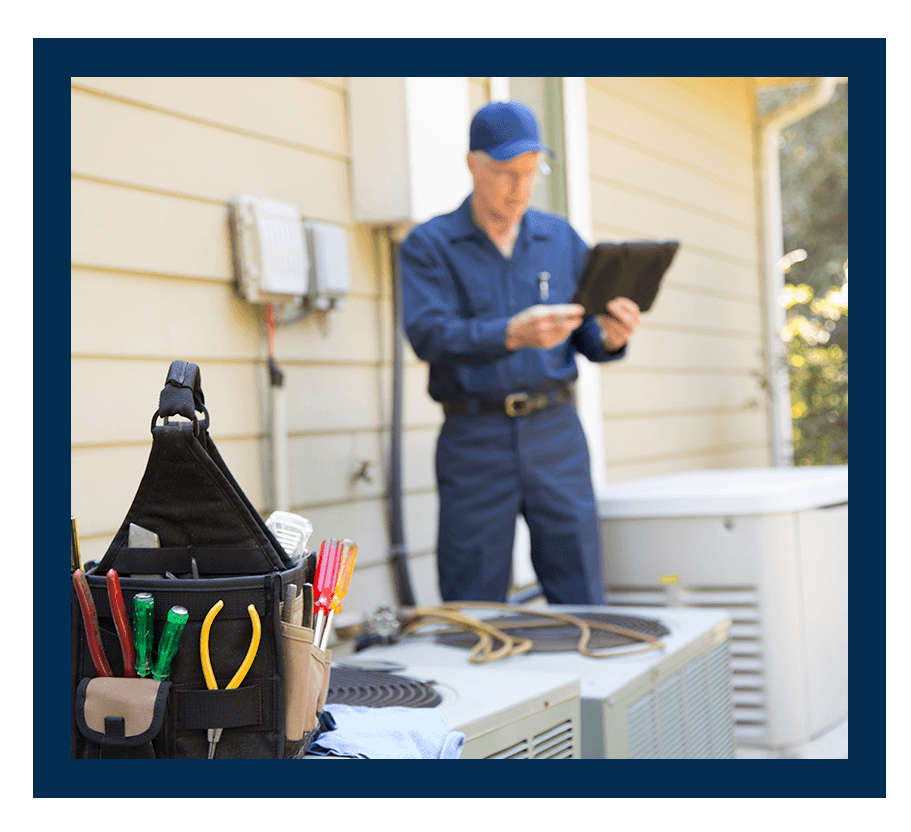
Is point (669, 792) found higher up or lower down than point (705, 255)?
lower down

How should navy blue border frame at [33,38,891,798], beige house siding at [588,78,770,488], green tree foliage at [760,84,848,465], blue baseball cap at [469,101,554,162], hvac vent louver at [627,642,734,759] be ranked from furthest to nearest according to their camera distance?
1. green tree foliage at [760,84,848,465]
2. beige house siding at [588,78,770,488]
3. blue baseball cap at [469,101,554,162]
4. hvac vent louver at [627,642,734,759]
5. navy blue border frame at [33,38,891,798]

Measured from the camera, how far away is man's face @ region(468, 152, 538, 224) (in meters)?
2.29

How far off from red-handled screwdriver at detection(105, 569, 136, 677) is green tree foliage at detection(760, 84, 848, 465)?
2.66 meters

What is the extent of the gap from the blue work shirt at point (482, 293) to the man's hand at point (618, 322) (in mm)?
49

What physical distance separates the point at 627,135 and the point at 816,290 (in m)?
2.25

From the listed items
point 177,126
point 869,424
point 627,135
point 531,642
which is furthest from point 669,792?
point 627,135

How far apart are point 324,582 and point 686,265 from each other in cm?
374

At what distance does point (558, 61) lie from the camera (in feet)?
3.23

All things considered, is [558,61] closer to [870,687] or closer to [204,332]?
[870,687]

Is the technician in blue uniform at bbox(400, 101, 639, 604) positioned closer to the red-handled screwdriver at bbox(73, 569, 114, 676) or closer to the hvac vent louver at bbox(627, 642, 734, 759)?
the hvac vent louver at bbox(627, 642, 734, 759)

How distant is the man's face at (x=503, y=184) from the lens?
2295mm

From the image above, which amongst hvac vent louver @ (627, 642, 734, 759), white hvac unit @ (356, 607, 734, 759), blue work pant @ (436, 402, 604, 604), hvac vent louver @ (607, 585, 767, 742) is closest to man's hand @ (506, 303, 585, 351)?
blue work pant @ (436, 402, 604, 604)

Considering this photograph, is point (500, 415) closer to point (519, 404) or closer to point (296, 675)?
point (519, 404)

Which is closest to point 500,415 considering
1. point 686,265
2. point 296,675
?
point 296,675
